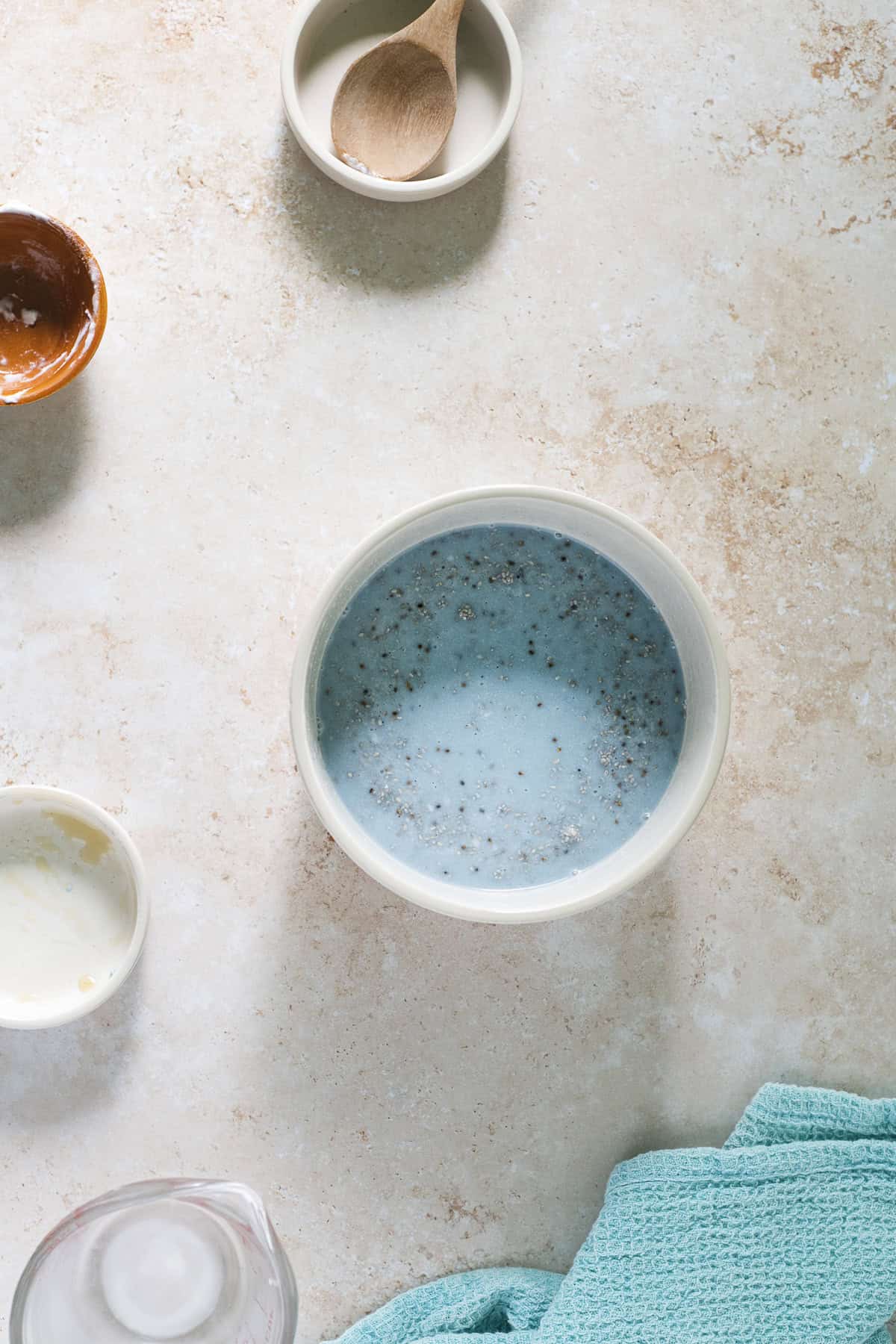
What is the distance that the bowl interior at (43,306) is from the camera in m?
0.95

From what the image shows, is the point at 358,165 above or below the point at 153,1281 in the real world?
above

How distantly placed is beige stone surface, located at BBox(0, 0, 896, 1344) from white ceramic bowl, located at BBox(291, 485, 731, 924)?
0.51 ft

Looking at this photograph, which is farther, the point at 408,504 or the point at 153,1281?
the point at 408,504

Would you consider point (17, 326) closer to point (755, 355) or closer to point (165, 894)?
point (165, 894)

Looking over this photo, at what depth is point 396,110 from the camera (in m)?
0.99

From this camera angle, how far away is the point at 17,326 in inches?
38.8

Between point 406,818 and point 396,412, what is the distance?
410 millimetres

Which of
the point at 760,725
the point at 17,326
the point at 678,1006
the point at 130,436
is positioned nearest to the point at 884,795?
the point at 760,725

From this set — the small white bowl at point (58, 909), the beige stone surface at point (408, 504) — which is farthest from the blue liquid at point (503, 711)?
the small white bowl at point (58, 909)

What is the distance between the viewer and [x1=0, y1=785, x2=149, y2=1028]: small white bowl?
0.99 metres

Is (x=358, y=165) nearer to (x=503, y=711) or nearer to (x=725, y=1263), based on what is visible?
(x=503, y=711)

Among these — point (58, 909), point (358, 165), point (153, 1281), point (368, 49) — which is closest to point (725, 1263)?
point (153, 1281)

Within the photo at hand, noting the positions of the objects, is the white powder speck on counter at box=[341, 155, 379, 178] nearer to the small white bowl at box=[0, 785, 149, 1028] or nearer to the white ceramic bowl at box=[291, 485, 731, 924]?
the white ceramic bowl at box=[291, 485, 731, 924]

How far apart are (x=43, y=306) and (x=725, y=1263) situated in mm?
1152
